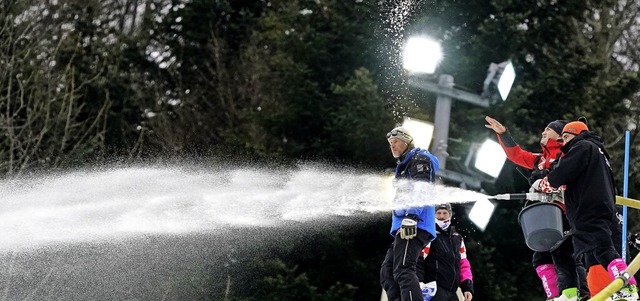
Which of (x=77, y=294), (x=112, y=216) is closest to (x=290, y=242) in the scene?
(x=77, y=294)

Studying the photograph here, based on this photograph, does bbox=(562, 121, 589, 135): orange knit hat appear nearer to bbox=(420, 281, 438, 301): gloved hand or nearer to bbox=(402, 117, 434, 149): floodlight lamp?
bbox=(420, 281, 438, 301): gloved hand

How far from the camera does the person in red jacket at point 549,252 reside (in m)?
9.09

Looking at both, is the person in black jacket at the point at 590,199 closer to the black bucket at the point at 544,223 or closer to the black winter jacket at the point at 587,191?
the black winter jacket at the point at 587,191

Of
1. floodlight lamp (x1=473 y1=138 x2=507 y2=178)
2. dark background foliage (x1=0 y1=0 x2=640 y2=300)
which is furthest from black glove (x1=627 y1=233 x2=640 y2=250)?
dark background foliage (x1=0 y1=0 x2=640 y2=300)

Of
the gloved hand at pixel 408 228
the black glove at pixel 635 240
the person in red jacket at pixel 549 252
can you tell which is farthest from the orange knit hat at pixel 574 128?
the gloved hand at pixel 408 228

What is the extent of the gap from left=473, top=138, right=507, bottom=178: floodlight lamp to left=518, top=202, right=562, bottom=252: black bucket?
4.02 meters

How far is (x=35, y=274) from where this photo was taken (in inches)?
784

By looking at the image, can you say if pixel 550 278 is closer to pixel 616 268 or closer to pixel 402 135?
pixel 616 268

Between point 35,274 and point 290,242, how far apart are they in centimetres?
449

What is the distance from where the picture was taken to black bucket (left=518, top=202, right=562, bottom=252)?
30.0ft

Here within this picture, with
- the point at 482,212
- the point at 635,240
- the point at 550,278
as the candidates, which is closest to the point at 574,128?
the point at 635,240

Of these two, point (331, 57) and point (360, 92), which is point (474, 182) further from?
point (331, 57)

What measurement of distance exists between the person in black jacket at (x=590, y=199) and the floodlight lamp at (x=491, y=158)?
4.44 meters

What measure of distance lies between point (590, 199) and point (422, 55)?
6.04 metres
